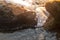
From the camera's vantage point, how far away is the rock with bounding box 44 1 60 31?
95cm

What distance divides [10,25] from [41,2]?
0.27 m

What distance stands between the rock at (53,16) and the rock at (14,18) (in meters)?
0.09

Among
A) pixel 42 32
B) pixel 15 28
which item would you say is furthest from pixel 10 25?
pixel 42 32

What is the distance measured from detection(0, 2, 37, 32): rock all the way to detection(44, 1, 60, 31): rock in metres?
0.09

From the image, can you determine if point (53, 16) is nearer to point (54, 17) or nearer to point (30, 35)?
point (54, 17)

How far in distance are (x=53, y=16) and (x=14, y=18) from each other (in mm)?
219

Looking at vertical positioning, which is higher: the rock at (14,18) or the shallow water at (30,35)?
the rock at (14,18)

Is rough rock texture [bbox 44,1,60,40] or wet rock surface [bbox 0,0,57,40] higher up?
rough rock texture [bbox 44,1,60,40]

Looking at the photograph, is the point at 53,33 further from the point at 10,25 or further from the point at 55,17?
the point at 10,25

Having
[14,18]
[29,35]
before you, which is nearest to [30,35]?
[29,35]

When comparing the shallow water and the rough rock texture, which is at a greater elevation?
the rough rock texture

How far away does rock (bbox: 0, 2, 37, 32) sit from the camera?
0.96 metres

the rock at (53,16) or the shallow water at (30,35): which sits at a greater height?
the rock at (53,16)

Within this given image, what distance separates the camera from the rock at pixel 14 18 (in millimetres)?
956
